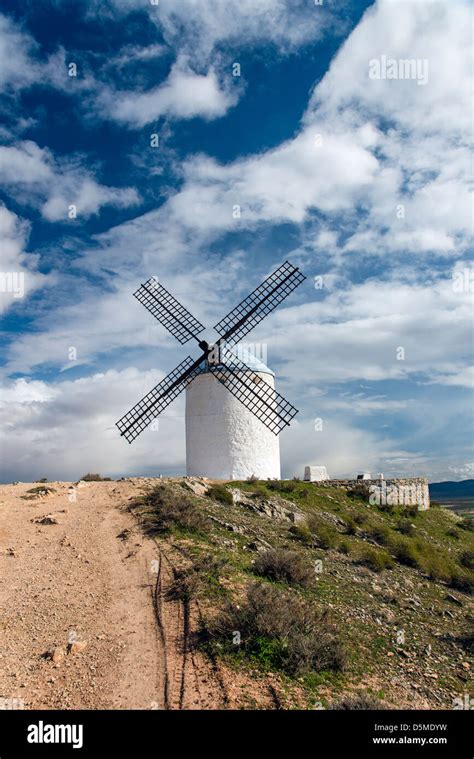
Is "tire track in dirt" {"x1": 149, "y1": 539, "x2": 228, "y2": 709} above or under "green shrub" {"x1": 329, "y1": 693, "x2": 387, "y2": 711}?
above

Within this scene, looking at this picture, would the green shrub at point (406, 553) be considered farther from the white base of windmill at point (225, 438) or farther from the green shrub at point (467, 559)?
the white base of windmill at point (225, 438)

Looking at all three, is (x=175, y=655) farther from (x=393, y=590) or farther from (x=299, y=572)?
(x=393, y=590)

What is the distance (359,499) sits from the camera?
28.8m

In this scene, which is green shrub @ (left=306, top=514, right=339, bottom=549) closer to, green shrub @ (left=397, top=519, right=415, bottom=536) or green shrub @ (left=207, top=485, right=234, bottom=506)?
green shrub @ (left=207, top=485, right=234, bottom=506)

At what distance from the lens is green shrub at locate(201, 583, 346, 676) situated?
29.9 feet

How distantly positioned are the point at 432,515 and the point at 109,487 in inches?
761

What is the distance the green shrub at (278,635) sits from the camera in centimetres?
912

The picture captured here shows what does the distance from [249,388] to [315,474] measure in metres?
9.11

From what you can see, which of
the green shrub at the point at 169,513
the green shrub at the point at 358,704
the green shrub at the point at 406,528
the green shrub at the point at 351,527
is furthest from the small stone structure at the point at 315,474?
the green shrub at the point at 358,704

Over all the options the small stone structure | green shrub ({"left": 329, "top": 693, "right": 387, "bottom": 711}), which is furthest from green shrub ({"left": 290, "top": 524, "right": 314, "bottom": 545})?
the small stone structure

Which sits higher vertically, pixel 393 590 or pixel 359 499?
pixel 359 499

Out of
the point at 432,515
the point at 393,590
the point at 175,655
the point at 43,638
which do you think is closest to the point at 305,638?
the point at 175,655

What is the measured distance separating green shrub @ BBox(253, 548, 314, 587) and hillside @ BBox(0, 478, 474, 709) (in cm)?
4
